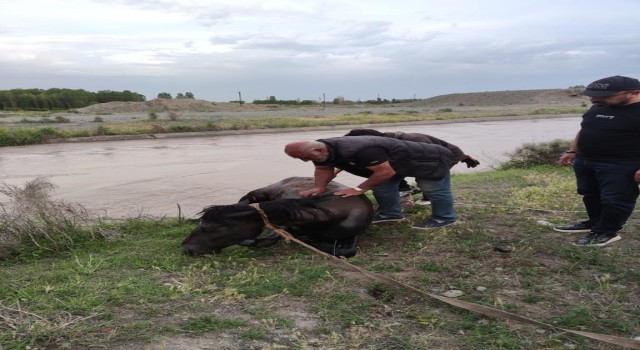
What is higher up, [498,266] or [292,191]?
[292,191]

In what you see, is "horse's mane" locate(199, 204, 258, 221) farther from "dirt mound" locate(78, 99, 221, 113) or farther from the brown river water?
"dirt mound" locate(78, 99, 221, 113)

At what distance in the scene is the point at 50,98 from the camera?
2354 inches

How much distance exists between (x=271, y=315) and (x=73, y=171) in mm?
9550

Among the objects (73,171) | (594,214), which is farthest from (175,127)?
(594,214)

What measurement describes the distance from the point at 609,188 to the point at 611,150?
35 cm

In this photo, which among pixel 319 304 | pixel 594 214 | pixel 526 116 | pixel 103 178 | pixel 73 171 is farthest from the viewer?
pixel 526 116

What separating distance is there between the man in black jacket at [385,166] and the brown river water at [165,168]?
2891 mm

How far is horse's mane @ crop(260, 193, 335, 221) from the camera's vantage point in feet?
16.9

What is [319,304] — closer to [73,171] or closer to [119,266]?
[119,266]

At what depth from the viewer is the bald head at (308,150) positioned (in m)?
5.05

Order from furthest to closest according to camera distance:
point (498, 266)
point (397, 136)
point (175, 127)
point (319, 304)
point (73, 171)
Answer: point (175, 127)
point (73, 171)
point (397, 136)
point (498, 266)
point (319, 304)

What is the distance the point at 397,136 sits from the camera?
6434 millimetres

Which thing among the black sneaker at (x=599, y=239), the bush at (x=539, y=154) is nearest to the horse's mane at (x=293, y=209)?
the black sneaker at (x=599, y=239)

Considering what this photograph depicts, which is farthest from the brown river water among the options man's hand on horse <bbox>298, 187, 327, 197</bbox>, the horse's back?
man's hand on horse <bbox>298, 187, 327, 197</bbox>
